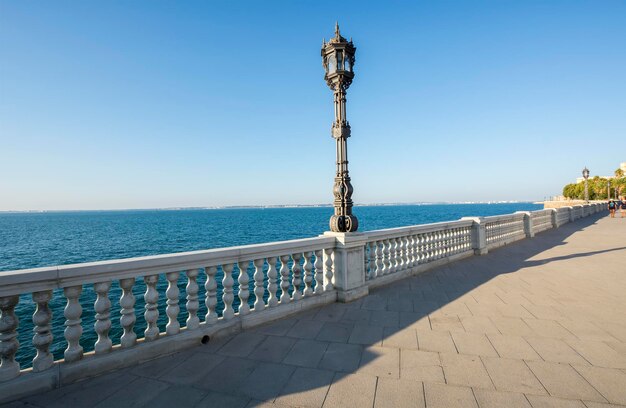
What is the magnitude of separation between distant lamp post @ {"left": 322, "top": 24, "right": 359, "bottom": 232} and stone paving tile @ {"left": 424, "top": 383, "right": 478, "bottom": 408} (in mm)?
3458

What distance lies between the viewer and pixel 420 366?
11.5 ft

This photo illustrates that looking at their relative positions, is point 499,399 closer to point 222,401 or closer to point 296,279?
point 222,401

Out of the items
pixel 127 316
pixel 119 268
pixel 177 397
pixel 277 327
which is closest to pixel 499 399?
pixel 277 327

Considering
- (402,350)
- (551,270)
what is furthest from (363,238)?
(551,270)

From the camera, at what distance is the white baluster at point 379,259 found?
7186 millimetres

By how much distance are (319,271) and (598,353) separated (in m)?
4.09

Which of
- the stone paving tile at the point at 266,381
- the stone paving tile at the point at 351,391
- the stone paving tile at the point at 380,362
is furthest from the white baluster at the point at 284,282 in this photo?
the stone paving tile at the point at 351,391

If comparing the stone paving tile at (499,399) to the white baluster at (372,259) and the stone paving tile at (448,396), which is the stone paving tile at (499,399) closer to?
the stone paving tile at (448,396)

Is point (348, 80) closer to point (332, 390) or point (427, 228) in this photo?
point (427, 228)

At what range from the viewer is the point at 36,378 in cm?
314

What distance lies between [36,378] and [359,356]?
11.5 feet

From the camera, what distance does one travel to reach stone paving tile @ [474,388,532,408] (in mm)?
2793

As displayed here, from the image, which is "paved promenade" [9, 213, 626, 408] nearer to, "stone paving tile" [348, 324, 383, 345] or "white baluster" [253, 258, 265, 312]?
"stone paving tile" [348, 324, 383, 345]

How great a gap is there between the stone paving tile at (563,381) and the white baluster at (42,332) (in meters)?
5.17
